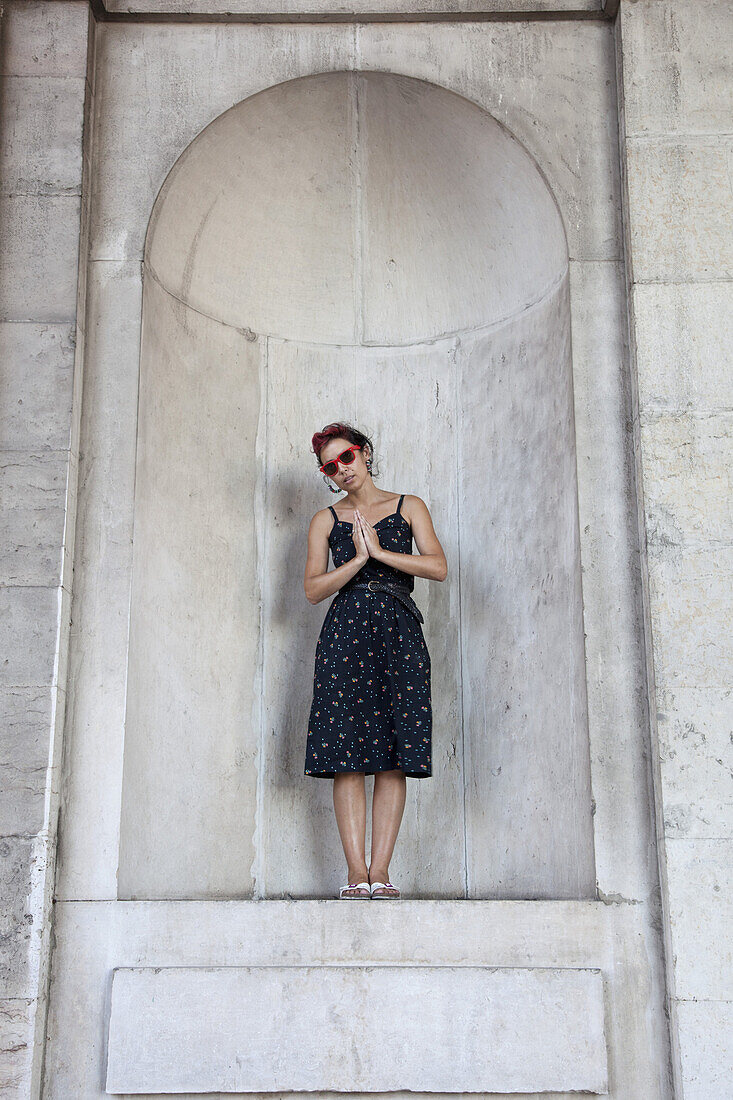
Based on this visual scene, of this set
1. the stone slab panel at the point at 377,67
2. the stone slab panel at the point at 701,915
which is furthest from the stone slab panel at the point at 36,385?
the stone slab panel at the point at 701,915

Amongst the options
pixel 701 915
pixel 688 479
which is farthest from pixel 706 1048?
pixel 688 479

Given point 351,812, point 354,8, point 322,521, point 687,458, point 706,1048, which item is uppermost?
point 354,8

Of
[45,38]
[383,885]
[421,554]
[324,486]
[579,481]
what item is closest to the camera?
[383,885]

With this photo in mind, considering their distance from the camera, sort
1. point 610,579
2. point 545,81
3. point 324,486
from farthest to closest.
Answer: point 324,486, point 545,81, point 610,579

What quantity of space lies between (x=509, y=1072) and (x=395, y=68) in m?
3.99

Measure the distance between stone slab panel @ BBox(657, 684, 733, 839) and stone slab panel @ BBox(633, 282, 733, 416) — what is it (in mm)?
1083

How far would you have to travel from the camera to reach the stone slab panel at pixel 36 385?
15.3 feet

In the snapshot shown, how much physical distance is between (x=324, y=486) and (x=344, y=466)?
0.76 metres

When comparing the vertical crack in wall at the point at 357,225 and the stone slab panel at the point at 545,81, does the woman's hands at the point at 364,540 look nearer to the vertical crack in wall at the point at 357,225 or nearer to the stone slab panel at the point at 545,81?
the vertical crack in wall at the point at 357,225

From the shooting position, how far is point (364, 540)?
4863 millimetres

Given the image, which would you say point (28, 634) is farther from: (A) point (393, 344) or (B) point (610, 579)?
(A) point (393, 344)

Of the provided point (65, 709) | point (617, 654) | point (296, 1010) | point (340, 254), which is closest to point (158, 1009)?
point (296, 1010)

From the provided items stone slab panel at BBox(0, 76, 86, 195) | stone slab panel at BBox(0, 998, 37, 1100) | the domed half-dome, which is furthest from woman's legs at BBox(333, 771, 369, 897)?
stone slab panel at BBox(0, 76, 86, 195)

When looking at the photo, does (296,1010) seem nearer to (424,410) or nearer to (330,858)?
(330,858)
